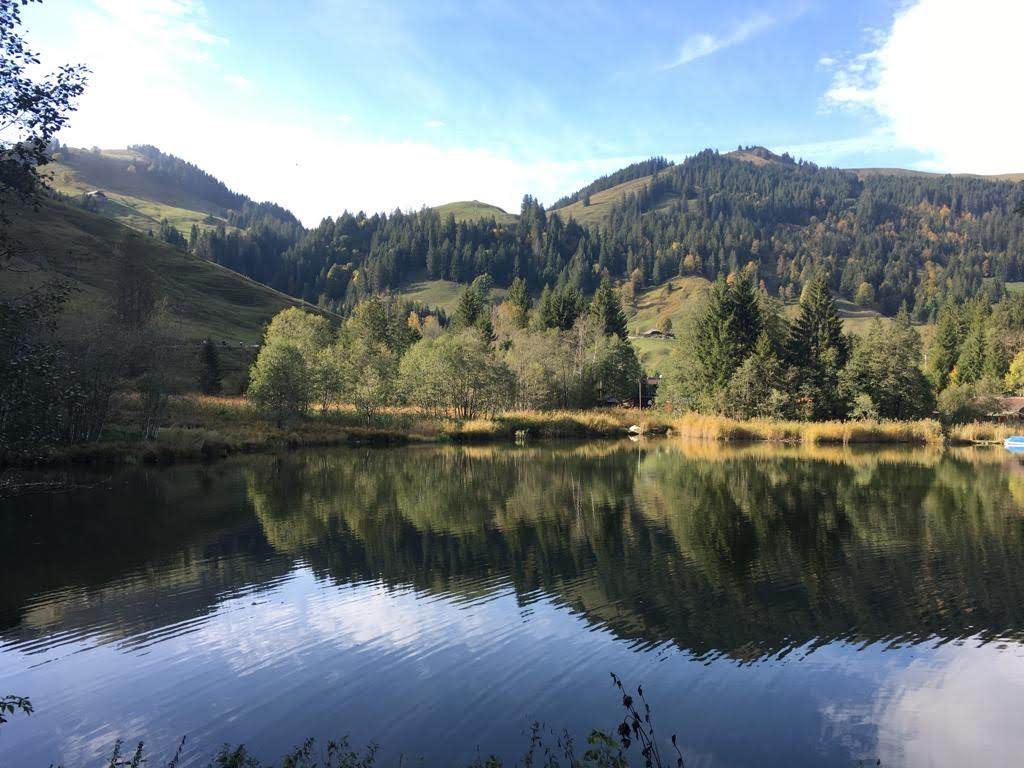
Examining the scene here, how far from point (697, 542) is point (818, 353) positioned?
5765cm

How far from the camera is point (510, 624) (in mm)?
13188

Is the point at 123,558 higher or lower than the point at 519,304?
lower

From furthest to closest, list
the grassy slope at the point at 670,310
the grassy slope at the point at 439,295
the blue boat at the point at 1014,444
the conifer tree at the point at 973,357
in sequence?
1. the grassy slope at the point at 439,295
2. the grassy slope at the point at 670,310
3. the conifer tree at the point at 973,357
4. the blue boat at the point at 1014,444

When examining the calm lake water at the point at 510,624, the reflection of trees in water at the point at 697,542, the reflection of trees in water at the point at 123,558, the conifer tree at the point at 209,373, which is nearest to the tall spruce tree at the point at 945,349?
the reflection of trees in water at the point at 697,542

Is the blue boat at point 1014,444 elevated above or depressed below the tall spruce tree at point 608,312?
below

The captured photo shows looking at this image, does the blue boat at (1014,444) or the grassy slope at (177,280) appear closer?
the blue boat at (1014,444)

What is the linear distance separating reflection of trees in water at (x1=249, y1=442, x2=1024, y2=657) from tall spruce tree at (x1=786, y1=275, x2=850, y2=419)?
2878 centimetres

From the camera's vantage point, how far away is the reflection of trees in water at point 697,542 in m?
13.5

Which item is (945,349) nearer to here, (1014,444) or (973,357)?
(973,357)

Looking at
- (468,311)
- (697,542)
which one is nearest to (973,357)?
(468,311)

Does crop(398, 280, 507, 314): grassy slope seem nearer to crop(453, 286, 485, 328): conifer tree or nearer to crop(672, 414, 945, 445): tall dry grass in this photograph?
crop(453, 286, 485, 328): conifer tree

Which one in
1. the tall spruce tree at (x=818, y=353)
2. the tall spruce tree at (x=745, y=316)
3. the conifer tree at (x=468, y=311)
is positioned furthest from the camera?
the conifer tree at (x=468, y=311)

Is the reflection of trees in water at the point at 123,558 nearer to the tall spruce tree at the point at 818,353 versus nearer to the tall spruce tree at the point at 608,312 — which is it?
the tall spruce tree at the point at 818,353

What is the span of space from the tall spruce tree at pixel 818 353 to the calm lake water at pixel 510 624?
40.3 meters
